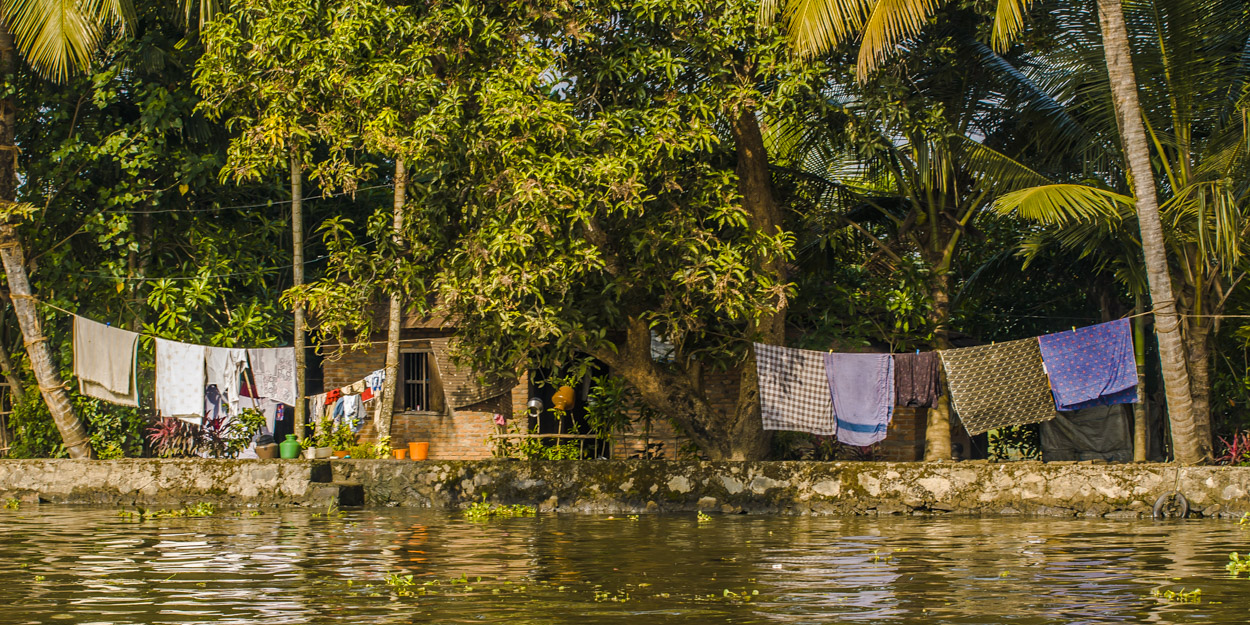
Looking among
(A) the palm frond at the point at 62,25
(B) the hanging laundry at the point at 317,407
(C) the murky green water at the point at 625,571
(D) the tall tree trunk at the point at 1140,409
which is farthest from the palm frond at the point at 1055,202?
(A) the palm frond at the point at 62,25

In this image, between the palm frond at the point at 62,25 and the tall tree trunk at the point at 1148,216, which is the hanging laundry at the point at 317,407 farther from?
the tall tree trunk at the point at 1148,216

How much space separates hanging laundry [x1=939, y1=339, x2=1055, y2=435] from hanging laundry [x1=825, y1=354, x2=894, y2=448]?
73 centimetres

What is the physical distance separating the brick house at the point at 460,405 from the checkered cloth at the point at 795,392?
188 centimetres

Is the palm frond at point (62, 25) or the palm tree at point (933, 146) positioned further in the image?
the palm frond at point (62, 25)

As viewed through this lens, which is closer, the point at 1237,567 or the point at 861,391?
the point at 1237,567

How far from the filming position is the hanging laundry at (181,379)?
53.3 feet

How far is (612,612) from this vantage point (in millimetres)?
6203

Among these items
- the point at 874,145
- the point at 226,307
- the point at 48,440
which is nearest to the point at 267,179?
the point at 226,307

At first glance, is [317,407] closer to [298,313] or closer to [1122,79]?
[298,313]

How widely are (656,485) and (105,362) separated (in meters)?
7.65

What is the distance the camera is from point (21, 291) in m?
16.1

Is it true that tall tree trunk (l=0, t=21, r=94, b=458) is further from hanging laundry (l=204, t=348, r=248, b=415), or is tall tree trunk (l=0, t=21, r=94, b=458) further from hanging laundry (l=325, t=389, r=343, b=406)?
hanging laundry (l=325, t=389, r=343, b=406)

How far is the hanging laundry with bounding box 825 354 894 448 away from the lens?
13.7 m

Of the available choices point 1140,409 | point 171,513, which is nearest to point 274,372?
point 171,513
